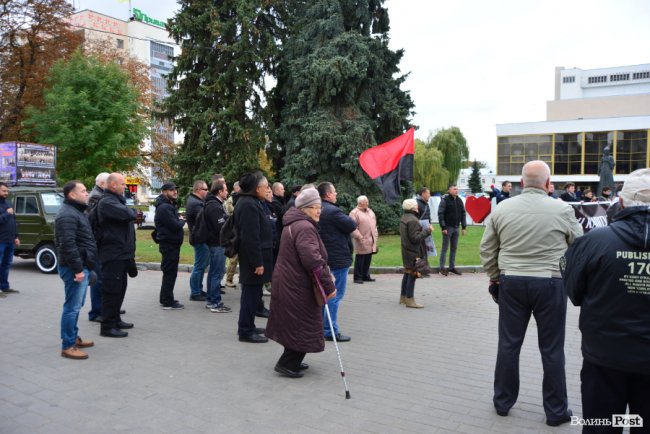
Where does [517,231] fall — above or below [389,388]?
above

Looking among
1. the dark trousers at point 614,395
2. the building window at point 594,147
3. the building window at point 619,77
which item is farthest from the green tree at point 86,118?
the building window at point 619,77

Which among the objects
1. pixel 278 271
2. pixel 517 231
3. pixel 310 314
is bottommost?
pixel 310 314

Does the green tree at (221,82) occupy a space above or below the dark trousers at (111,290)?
above

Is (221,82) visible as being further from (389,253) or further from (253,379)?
(253,379)

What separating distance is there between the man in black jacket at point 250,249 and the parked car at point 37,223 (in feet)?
26.7

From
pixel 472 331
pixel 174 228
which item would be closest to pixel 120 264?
pixel 174 228

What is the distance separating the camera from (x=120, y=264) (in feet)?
23.0

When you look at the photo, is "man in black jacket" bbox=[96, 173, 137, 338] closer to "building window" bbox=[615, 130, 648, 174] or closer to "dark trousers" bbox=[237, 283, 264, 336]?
"dark trousers" bbox=[237, 283, 264, 336]

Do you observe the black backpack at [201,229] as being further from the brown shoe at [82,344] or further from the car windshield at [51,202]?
the car windshield at [51,202]

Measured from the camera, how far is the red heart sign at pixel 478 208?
25.9 m

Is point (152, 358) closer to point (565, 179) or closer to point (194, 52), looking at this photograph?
point (194, 52)

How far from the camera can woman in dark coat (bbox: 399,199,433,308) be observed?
28.6 ft

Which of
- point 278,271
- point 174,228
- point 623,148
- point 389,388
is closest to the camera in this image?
point 389,388

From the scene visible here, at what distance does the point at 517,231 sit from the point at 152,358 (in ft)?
14.2
